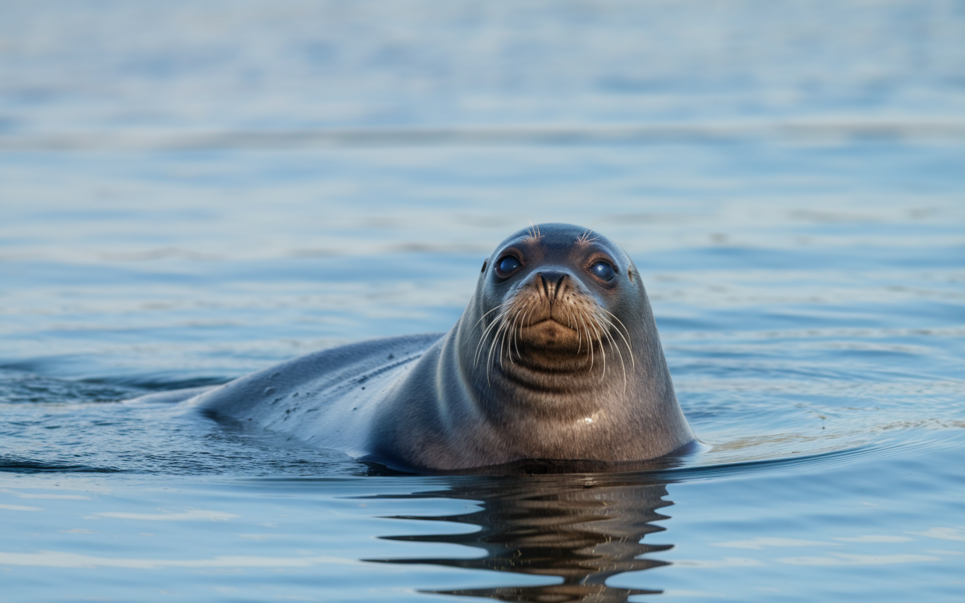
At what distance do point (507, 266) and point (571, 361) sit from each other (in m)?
0.48

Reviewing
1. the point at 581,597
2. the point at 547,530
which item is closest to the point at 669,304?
the point at 547,530

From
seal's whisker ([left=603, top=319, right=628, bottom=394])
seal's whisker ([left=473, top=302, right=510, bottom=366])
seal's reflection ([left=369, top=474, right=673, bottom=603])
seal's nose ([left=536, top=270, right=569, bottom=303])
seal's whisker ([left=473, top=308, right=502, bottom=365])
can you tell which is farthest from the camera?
seal's whisker ([left=603, top=319, right=628, bottom=394])

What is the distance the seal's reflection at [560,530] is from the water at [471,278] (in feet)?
0.06

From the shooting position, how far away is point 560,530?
488 cm

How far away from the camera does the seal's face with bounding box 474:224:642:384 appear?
5434mm

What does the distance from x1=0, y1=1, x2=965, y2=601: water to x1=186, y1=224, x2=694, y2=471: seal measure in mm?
262

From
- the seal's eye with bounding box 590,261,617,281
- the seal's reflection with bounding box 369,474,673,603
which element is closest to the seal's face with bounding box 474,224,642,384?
the seal's eye with bounding box 590,261,617,281

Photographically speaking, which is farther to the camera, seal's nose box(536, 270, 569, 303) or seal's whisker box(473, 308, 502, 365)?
seal's whisker box(473, 308, 502, 365)

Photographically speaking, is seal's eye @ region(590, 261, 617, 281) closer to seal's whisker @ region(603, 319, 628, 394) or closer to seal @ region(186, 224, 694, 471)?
seal @ region(186, 224, 694, 471)

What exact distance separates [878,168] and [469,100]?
23.2ft

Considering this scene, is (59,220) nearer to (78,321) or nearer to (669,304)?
(78,321)

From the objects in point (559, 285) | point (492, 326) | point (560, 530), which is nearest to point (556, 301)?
point (559, 285)

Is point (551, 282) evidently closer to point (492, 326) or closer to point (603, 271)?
point (492, 326)

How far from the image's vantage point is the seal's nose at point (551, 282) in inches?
212
